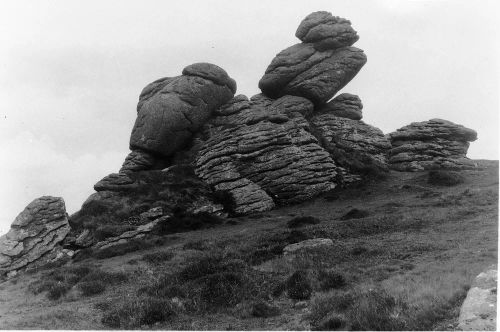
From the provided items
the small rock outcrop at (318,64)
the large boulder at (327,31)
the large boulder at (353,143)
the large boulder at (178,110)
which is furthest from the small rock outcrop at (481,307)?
the large boulder at (327,31)

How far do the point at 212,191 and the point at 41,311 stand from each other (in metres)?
27.9

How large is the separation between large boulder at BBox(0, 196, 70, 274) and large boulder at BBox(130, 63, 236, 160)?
59.7 feet

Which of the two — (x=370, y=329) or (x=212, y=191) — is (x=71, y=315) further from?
(x=212, y=191)

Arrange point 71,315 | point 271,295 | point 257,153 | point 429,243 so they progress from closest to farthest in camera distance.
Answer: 1. point 71,315
2. point 271,295
3. point 429,243
4. point 257,153

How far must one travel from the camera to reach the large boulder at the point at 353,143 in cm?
5003

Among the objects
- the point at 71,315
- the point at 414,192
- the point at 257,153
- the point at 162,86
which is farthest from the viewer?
the point at 162,86

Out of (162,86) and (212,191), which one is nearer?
(212,191)

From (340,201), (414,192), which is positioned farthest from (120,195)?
(414,192)

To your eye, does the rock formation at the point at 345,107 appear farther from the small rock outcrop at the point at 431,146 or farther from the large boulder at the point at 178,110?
the large boulder at the point at 178,110

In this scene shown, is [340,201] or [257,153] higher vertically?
[257,153]

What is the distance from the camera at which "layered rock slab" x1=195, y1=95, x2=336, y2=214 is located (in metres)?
44.1

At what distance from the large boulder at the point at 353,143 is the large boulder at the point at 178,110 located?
16.1 meters

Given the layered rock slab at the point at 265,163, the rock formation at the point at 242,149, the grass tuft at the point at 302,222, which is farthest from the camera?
the layered rock slab at the point at 265,163

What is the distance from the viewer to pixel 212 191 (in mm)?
44375
